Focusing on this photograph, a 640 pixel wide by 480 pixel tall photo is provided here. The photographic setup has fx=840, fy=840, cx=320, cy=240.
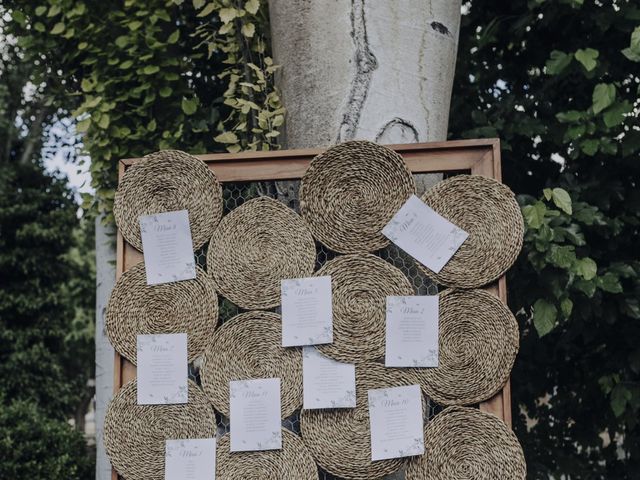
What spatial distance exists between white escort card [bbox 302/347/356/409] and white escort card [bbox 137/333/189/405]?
0.98ft

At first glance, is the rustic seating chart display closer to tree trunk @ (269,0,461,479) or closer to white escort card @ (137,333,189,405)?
white escort card @ (137,333,189,405)

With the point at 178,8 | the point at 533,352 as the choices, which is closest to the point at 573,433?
the point at 533,352

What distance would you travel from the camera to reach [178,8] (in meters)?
3.71

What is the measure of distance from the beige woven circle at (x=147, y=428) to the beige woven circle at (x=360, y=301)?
34 centimetres

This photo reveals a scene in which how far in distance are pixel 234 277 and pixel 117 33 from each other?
1.85 metres

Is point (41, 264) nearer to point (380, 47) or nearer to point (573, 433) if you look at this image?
point (573, 433)

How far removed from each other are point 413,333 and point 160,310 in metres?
0.62

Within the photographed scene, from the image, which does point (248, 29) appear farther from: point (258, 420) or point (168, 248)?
point (258, 420)

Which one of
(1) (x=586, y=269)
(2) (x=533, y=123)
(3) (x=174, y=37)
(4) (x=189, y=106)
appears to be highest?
(3) (x=174, y=37)

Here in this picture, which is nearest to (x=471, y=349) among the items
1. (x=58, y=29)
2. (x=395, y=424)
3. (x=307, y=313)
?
(x=395, y=424)

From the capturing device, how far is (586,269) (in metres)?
2.49

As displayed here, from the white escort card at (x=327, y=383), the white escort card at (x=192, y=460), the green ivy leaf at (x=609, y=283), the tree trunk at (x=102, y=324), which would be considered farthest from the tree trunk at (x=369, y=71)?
the tree trunk at (x=102, y=324)

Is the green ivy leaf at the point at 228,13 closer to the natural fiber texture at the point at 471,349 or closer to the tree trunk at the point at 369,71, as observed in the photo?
the tree trunk at the point at 369,71

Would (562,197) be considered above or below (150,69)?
below
